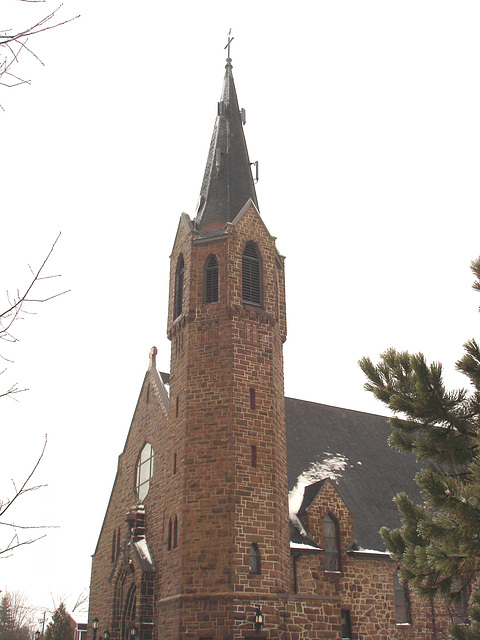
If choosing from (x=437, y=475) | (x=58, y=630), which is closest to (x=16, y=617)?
(x=58, y=630)

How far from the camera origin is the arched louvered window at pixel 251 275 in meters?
23.7

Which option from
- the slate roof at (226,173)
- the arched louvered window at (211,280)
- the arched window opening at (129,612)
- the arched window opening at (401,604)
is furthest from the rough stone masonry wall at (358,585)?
the slate roof at (226,173)

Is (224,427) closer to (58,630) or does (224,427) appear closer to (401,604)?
(401,604)

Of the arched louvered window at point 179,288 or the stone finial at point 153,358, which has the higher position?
the arched louvered window at point 179,288

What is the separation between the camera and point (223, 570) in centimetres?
1878

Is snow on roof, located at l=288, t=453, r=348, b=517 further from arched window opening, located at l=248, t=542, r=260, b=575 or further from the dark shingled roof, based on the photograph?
arched window opening, located at l=248, t=542, r=260, b=575

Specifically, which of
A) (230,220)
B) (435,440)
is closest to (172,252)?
(230,220)

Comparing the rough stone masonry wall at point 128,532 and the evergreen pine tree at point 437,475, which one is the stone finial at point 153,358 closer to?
the rough stone masonry wall at point 128,532

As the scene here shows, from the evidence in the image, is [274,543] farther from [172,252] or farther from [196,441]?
[172,252]

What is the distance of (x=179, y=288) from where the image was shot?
25.2 meters

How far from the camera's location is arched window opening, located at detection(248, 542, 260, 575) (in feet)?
62.8

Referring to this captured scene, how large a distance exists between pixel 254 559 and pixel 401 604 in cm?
772

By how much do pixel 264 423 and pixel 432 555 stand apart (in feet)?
49.3

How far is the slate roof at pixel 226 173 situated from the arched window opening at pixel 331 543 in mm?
11564
